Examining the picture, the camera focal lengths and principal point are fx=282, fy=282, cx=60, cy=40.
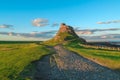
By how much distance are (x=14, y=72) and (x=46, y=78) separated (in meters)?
7.09

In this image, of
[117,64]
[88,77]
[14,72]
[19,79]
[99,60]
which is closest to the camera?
[19,79]

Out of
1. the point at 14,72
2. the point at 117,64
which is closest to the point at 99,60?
the point at 117,64

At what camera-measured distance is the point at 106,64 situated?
63.3m

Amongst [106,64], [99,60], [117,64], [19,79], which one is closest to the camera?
[19,79]

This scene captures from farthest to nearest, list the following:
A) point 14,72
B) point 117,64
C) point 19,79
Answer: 1. point 117,64
2. point 14,72
3. point 19,79

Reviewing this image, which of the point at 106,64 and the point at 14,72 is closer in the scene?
the point at 14,72

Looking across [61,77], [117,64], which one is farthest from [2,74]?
[117,64]

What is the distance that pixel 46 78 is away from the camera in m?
43.5

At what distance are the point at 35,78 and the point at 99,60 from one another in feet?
102

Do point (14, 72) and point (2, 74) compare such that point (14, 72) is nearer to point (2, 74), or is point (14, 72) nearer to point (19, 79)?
point (2, 74)

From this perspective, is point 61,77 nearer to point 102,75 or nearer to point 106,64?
point 102,75

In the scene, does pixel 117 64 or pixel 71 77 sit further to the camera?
pixel 117 64

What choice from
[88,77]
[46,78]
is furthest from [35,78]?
[88,77]

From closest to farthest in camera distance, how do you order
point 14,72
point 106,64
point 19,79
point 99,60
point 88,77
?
point 19,79 < point 88,77 < point 14,72 < point 106,64 < point 99,60
